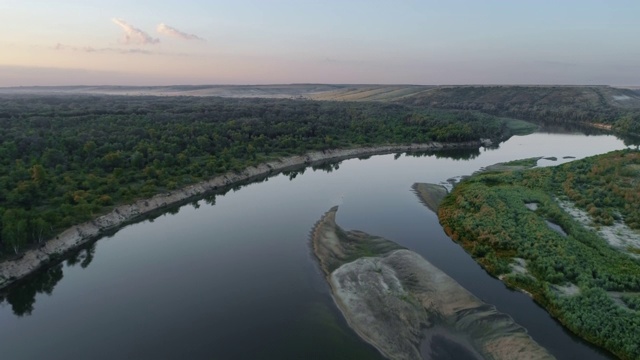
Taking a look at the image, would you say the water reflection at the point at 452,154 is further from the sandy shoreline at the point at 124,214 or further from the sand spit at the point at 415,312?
the sand spit at the point at 415,312

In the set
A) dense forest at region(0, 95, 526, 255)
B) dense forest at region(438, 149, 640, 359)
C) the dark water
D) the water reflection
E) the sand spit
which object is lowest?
the water reflection

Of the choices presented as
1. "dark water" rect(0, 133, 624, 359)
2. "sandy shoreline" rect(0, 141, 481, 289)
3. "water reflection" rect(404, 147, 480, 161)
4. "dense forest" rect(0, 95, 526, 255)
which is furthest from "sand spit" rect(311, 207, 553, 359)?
"water reflection" rect(404, 147, 480, 161)

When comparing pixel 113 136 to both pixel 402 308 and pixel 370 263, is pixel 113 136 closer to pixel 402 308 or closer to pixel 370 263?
pixel 370 263

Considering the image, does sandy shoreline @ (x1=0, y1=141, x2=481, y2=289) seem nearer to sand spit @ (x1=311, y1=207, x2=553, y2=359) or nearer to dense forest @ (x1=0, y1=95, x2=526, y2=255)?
dense forest @ (x1=0, y1=95, x2=526, y2=255)

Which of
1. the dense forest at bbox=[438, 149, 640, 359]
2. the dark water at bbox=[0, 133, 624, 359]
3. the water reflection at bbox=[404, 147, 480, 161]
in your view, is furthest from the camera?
the water reflection at bbox=[404, 147, 480, 161]

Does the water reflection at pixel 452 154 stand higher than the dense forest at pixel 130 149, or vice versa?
the dense forest at pixel 130 149

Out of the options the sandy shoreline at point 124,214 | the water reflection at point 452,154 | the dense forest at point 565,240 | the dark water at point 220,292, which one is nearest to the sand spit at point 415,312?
the dark water at point 220,292

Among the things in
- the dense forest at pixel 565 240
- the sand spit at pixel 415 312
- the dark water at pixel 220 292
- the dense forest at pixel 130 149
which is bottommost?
the dark water at pixel 220 292
